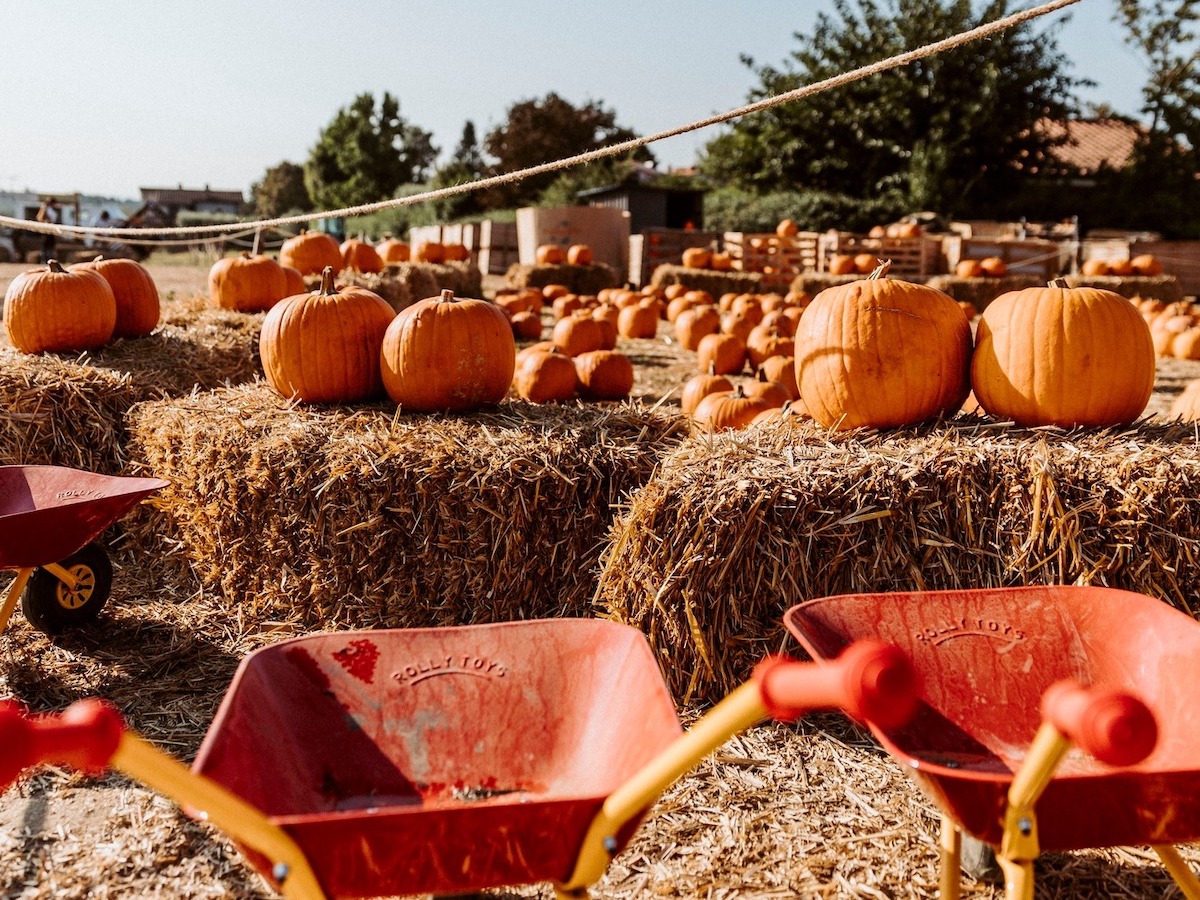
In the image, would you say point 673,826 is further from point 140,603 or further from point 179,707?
point 140,603

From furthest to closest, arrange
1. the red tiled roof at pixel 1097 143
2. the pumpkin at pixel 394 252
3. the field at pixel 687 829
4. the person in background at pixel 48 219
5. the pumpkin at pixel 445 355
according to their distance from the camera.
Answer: the red tiled roof at pixel 1097 143 → the person in background at pixel 48 219 → the pumpkin at pixel 394 252 → the pumpkin at pixel 445 355 → the field at pixel 687 829

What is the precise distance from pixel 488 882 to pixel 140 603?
3093 millimetres

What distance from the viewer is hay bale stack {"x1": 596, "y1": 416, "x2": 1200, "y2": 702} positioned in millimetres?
2881

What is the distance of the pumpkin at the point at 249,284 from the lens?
268 inches

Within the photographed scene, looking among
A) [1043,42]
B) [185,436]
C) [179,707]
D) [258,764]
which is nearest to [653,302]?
[185,436]

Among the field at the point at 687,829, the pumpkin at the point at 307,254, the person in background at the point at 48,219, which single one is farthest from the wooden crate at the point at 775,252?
the person in background at the point at 48,219

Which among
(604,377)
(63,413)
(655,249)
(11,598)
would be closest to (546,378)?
(604,377)

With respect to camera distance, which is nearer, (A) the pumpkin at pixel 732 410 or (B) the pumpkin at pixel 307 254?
(A) the pumpkin at pixel 732 410

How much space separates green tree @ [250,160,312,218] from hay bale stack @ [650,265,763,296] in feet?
214

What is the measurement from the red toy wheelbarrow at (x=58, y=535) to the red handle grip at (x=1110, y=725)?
2874 mm

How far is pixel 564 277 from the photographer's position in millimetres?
15203

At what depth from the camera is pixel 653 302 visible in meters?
10.9

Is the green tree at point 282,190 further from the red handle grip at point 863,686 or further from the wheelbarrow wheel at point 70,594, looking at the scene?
the red handle grip at point 863,686

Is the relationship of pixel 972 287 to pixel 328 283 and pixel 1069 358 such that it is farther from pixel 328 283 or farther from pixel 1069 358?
pixel 328 283
